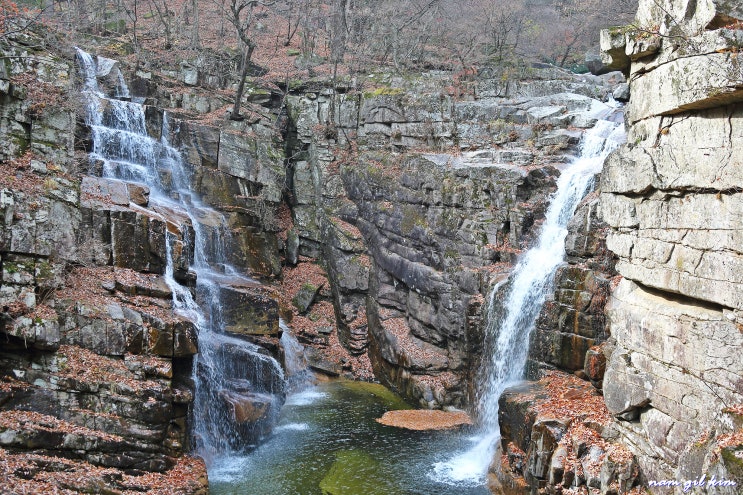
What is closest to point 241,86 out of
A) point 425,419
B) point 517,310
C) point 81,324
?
point 81,324

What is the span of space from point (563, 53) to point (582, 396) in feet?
83.4

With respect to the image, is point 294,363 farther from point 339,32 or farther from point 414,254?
point 339,32

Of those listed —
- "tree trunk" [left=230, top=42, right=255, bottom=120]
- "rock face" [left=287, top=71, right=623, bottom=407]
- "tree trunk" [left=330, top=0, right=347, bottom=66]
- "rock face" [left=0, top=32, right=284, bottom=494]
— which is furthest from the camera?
"tree trunk" [left=330, top=0, right=347, bottom=66]

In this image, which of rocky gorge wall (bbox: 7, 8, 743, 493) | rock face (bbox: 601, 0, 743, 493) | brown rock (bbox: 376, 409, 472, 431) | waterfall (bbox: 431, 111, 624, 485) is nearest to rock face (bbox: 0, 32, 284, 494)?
rocky gorge wall (bbox: 7, 8, 743, 493)

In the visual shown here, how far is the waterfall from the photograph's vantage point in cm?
1538

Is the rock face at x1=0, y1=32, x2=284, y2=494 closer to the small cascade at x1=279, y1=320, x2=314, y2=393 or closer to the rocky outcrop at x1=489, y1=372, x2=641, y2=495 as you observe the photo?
the small cascade at x1=279, y1=320, x2=314, y2=393

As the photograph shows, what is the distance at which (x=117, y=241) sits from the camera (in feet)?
49.2

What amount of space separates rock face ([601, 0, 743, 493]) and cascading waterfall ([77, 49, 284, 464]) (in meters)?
A: 9.68

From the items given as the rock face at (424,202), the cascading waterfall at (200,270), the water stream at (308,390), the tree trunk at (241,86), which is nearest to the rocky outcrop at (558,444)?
Answer: the water stream at (308,390)

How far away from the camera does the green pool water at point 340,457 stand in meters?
13.1

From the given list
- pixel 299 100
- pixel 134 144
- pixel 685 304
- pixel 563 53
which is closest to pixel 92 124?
pixel 134 144

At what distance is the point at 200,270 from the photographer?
770 inches

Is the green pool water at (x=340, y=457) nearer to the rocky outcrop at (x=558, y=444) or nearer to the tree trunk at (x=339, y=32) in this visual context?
the rocky outcrop at (x=558, y=444)

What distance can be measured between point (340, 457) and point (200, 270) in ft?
27.5
